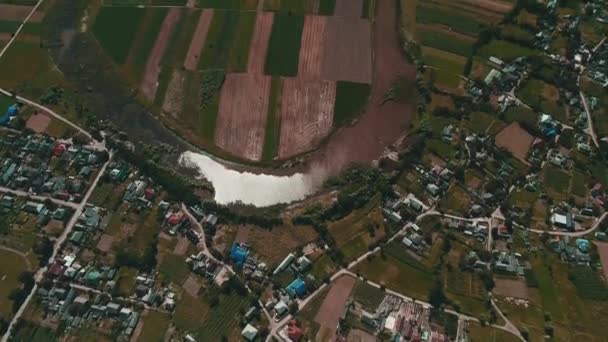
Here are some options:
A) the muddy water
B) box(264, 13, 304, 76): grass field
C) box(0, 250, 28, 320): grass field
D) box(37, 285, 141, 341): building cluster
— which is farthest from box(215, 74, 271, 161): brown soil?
box(0, 250, 28, 320): grass field

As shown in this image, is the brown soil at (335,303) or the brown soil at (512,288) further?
the brown soil at (512,288)

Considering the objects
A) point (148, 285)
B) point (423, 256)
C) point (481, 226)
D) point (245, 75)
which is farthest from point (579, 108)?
point (148, 285)

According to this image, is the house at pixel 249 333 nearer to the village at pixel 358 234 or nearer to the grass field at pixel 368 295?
the village at pixel 358 234

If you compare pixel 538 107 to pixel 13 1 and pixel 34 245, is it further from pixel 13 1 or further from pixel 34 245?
pixel 13 1

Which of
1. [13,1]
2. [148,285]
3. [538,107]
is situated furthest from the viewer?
[13,1]

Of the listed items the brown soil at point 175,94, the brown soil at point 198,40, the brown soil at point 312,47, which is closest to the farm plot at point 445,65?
the brown soil at point 312,47

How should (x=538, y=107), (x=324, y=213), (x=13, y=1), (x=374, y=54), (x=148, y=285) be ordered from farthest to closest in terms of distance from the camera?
(x=13, y=1), (x=374, y=54), (x=538, y=107), (x=324, y=213), (x=148, y=285)
